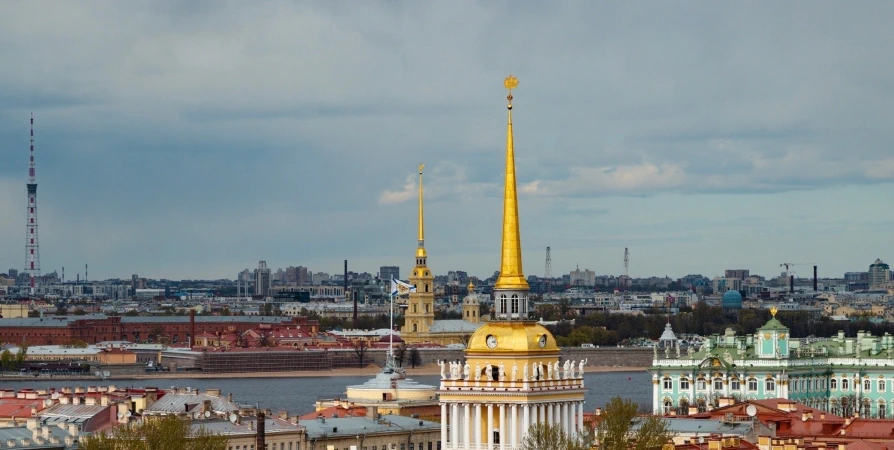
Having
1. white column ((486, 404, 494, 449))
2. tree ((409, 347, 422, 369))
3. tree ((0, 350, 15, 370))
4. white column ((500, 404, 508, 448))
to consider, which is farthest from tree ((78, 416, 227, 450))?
tree ((409, 347, 422, 369))

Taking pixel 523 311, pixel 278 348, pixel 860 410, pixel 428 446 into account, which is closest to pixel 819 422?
pixel 428 446

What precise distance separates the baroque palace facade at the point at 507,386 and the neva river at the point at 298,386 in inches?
2075

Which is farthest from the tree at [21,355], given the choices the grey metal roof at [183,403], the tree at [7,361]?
the grey metal roof at [183,403]

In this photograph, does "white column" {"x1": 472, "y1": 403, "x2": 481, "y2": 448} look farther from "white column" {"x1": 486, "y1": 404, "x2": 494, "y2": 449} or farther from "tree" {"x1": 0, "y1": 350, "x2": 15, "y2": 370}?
"tree" {"x1": 0, "y1": 350, "x2": 15, "y2": 370}

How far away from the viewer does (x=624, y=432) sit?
130 ft

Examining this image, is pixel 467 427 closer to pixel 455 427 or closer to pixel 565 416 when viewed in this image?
pixel 455 427

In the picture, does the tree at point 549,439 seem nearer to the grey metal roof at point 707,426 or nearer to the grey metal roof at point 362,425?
the grey metal roof at point 707,426

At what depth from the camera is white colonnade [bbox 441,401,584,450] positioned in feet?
127

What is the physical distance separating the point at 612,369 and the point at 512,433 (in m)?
145

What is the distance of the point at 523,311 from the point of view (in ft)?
131

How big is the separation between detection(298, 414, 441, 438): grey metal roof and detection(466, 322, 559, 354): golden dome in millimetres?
21338

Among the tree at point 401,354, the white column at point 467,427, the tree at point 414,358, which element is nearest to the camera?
the white column at point 467,427

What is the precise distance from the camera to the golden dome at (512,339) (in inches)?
1537

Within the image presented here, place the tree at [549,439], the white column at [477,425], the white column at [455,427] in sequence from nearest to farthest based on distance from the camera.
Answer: the tree at [549,439]
the white column at [477,425]
the white column at [455,427]
